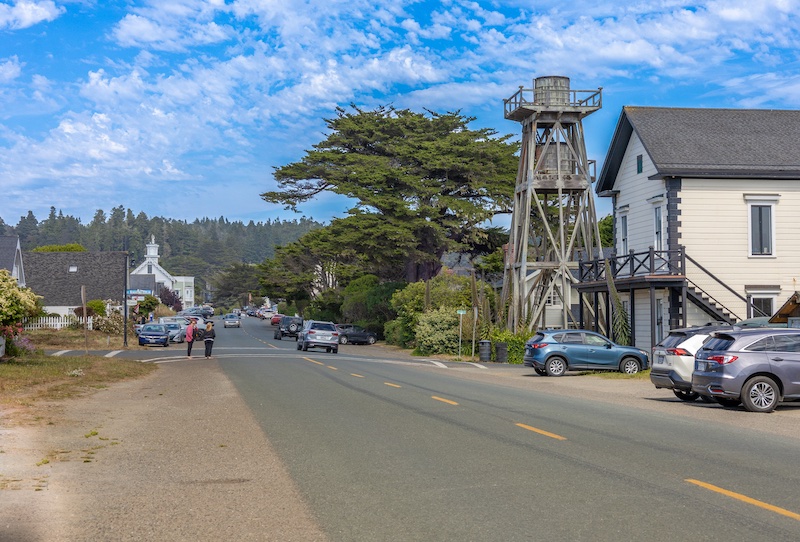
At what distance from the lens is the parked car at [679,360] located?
65.3 feet

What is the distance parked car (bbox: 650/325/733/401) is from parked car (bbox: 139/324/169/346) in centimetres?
3686

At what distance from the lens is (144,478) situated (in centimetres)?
1005

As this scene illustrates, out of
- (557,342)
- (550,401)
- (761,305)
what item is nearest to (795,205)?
(761,305)

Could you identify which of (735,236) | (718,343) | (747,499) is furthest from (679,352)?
(735,236)

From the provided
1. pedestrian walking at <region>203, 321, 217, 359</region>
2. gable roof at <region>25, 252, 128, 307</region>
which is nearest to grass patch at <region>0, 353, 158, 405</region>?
pedestrian walking at <region>203, 321, 217, 359</region>

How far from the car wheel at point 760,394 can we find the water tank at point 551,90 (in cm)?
2773

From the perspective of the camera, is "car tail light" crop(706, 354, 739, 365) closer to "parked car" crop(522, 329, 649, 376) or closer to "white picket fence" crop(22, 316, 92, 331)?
"parked car" crop(522, 329, 649, 376)

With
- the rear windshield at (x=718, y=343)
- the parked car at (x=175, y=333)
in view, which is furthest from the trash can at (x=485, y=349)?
the parked car at (x=175, y=333)

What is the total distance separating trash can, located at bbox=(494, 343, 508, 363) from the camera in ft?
133

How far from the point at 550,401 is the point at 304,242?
58.1 metres

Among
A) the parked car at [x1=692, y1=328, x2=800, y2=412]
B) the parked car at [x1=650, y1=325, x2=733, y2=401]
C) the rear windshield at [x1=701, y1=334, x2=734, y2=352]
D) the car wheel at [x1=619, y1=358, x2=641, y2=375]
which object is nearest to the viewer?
the parked car at [x1=692, y1=328, x2=800, y2=412]

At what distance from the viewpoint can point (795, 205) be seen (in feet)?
110

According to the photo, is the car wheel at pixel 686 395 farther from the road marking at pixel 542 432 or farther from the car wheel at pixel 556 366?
the car wheel at pixel 556 366

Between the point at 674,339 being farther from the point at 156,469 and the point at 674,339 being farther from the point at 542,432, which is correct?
the point at 156,469
